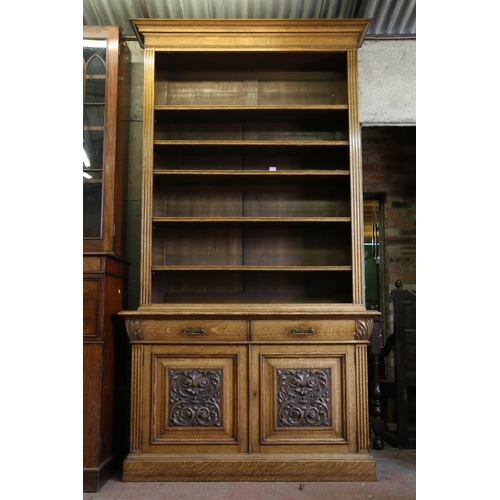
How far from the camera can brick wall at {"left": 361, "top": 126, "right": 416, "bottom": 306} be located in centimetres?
446

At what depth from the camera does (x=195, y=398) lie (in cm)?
256

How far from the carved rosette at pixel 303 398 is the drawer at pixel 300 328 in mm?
179

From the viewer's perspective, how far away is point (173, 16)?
3125mm

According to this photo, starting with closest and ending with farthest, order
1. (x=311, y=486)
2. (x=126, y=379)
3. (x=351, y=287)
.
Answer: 1. (x=311, y=486)
2. (x=351, y=287)
3. (x=126, y=379)

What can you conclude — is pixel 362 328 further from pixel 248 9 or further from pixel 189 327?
pixel 248 9

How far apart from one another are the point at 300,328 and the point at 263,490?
82 cm

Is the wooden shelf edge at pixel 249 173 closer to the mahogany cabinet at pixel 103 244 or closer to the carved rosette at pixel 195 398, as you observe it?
the mahogany cabinet at pixel 103 244

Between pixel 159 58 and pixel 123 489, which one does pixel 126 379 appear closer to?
pixel 123 489

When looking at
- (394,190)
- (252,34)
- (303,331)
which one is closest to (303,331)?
(303,331)

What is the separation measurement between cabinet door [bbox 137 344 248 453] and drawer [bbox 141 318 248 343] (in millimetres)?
48

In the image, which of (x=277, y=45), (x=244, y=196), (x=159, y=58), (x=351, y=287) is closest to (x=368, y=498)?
(x=351, y=287)

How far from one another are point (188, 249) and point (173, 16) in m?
1.53

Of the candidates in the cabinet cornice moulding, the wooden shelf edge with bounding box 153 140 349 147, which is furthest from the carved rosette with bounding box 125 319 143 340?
the cabinet cornice moulding
